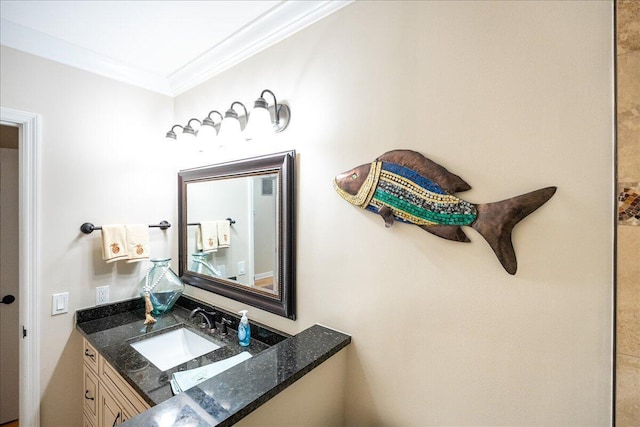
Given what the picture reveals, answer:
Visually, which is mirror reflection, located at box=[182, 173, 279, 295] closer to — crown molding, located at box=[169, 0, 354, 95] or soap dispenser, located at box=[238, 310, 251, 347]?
soap dispenser, located at box=[238, 310, 251, 347]

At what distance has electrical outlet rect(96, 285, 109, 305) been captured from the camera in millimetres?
1851

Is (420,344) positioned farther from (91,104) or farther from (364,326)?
(91,104)

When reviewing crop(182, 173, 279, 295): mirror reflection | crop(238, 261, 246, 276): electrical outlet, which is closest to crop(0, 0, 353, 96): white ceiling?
crop(182, 173, 279, 295): mirror reflection

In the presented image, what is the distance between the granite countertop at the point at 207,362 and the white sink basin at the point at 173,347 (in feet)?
0.11

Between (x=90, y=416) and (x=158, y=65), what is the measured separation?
220 cm

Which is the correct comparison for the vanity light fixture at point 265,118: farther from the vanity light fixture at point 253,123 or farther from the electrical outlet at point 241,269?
the electrical outlet at point 241,269

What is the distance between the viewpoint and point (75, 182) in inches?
68.9

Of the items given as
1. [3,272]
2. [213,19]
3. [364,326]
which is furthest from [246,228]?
[3,272]

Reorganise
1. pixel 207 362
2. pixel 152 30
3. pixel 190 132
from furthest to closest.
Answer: pixel 190 132, pixel 152 30, pixel 207 362

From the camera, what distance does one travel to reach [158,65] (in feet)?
6.26

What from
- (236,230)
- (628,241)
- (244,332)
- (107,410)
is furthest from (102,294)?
(628,241)

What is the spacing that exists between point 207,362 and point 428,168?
1257 millimetres

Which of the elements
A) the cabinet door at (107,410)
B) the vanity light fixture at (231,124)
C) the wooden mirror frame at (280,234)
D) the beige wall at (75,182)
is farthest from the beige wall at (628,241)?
the beige wall at (75,182)

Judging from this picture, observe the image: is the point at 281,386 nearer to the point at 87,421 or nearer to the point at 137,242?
the point at 137,242
